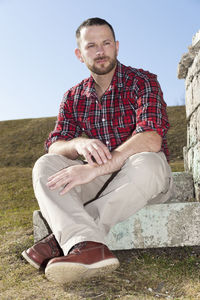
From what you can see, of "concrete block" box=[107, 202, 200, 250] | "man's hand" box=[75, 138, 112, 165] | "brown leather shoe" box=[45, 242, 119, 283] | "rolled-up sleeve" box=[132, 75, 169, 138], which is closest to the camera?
"brown leather shoe" box=[45, 242, 119, 283]

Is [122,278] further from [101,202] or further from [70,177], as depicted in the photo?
[70,177]

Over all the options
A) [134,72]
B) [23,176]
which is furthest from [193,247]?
[23,176]

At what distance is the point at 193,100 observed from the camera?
4.16 metres

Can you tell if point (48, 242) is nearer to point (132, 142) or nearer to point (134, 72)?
point (132, 142)

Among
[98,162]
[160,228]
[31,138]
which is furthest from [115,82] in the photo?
[31,138]

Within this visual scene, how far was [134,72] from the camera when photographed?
11.1ft

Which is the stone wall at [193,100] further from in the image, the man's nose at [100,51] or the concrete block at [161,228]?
the man's nose at [100,51]

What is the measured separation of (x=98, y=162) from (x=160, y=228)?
3.03 ft

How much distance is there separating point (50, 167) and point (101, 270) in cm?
99

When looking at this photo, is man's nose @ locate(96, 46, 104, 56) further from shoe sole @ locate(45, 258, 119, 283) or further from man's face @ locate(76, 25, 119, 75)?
shoe sole @ locate(45, 258, 119, 283)

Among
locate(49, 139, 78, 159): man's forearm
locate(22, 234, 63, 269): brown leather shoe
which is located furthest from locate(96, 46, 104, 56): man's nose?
locate(22, 234, 63, 269): brown leather shoe

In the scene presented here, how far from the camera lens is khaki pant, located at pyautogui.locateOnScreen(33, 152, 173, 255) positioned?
7.97 feet

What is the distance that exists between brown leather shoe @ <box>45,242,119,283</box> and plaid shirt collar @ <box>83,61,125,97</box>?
1.64m

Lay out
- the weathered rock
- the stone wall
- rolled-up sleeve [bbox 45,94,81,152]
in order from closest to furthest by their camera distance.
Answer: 1. rolled-up sleeve [bbox 45,94,81,152]
2. the stone wall
3. the weathered rock
